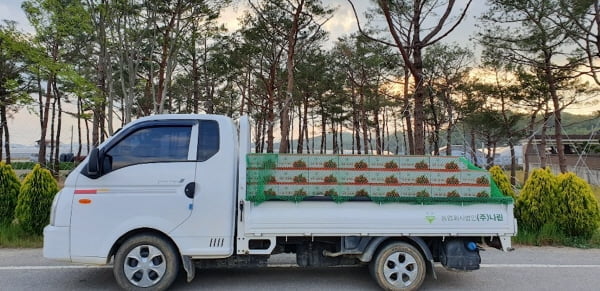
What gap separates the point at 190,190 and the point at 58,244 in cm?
152

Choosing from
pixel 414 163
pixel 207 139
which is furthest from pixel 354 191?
pixel 207 139

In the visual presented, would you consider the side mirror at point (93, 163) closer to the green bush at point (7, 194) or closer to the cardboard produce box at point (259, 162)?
the cardboard produce box at point (259, 162)

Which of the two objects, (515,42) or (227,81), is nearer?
(515,42)

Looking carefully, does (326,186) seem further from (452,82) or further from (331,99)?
(331,99)

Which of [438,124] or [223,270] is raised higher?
[438,124]

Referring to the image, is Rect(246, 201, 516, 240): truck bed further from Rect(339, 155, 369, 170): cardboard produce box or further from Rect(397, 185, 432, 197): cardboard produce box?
Rect(339, 155, 369, 170): cardboard produce box

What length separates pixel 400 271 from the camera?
176 inches

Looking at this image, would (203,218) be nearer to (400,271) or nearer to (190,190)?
(190,190)

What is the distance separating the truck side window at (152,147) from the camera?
4316mm

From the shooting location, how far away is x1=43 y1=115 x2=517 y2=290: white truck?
166 inches

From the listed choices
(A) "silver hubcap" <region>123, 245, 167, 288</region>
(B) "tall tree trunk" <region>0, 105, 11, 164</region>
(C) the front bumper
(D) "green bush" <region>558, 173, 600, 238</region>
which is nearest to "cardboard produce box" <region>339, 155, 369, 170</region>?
(A) "silver hubcap" <region>123, 245, 167, 288</region>

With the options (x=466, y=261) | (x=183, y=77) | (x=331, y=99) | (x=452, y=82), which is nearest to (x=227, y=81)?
(x=183, y=77)

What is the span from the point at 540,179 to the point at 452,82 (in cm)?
2120

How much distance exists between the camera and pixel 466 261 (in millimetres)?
4477
